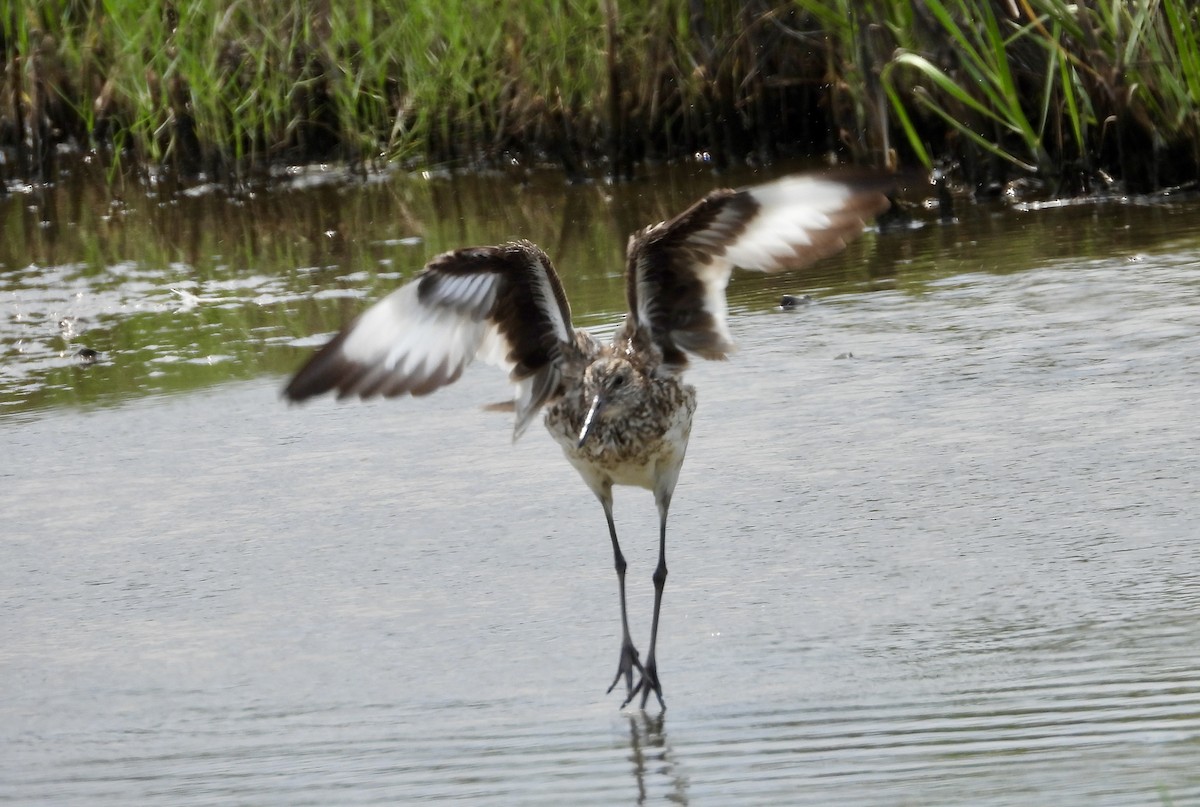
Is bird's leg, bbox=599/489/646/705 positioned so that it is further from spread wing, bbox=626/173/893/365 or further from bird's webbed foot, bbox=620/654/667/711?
spread wing, bbox=626/173/893/365

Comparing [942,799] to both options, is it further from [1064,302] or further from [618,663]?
[1064,302]

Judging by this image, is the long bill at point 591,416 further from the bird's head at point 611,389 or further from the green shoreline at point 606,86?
the green shoreline at point 606,86

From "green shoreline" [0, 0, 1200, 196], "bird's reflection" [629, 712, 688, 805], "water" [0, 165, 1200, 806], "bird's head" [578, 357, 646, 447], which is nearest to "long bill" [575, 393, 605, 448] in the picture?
"bird's head" [578, 357, 646, 447]

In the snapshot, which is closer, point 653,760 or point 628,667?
point 653,760

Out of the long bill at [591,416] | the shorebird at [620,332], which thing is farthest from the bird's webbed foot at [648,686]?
the long bill at [591,416]

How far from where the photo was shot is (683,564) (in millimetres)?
4664

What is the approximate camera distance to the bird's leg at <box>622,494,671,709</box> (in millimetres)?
3850

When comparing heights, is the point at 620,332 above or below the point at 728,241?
below

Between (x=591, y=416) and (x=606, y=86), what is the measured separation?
6.16 metres

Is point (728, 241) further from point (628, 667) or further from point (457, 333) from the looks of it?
point (628, 667)

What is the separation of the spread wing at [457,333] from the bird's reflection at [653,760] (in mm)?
1103

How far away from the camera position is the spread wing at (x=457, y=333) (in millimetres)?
4262

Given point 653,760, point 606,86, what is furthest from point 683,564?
point 606,86

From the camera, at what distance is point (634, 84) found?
414 inches
